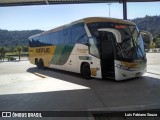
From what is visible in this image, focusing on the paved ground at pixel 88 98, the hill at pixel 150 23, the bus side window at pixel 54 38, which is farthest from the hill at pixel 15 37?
the paved ground at pixel 88 98

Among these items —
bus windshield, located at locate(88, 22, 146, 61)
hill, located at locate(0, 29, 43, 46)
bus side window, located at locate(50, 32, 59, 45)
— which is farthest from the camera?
hill, located at locate(0, 29, 43, 46)

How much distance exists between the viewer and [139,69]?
40.0ft

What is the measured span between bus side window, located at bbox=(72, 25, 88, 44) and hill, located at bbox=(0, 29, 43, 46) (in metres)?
89.9

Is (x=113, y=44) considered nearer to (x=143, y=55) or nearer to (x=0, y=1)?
(x=143, y=55)

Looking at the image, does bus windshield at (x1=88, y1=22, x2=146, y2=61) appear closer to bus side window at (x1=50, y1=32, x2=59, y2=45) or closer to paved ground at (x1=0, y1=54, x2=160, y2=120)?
paved ground at (x1=0, y1=54, x2=160, y2=120)

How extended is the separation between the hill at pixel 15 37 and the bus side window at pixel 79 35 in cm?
8990

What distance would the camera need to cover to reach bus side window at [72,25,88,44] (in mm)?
13297

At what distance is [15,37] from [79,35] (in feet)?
330

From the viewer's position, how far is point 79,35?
13.9 meters

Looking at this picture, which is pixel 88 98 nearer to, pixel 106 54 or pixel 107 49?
pixel 106 54

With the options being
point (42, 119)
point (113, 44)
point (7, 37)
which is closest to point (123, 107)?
point (42, 119)

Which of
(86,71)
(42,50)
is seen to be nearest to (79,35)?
(86,71)

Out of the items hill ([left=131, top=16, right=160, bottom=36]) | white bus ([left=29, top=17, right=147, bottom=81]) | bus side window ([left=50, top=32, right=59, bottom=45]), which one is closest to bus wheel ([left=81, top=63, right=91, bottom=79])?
white bus ([left=29, top=17, right=147, bottom=81])

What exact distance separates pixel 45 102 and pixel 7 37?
341 feet
